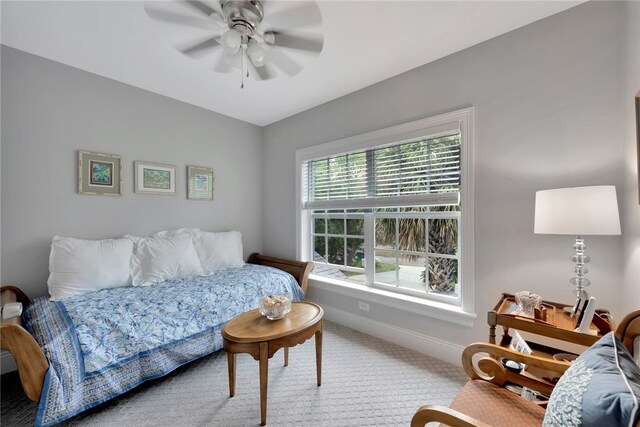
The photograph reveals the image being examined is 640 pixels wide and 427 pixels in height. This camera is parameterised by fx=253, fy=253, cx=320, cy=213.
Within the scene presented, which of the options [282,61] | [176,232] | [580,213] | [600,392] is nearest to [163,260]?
[176,232]

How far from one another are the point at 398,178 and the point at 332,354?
179cm

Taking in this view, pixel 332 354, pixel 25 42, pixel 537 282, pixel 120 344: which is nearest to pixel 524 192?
pixel 537 282

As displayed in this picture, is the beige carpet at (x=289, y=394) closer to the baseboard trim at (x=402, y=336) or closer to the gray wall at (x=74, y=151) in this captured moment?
the baseboard trim at (x=402, y=336)

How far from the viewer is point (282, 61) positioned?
193cm

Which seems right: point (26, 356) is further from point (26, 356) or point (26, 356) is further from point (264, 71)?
point (264, 71)

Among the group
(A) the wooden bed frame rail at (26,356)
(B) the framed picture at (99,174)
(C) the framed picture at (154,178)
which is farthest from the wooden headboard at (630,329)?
(B) the framed picture at (99,174)

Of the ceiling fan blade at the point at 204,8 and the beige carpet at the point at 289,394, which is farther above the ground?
the ceiling fan blade at the point at 204,8

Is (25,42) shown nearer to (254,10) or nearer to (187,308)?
(254,10)

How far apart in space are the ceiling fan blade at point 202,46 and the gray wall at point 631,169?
2460mm

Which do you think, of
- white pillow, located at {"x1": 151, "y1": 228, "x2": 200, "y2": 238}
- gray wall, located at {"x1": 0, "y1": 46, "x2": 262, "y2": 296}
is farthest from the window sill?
gray wall, located at {"x1": 0, "y1": 46, "x2": 262, "y2": 296}

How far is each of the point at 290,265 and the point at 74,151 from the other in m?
2.47

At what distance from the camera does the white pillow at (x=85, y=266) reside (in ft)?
6.86

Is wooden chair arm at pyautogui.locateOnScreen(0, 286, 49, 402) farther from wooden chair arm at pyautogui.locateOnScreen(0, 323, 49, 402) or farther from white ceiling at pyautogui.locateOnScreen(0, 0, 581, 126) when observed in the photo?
white ceiling at pyautogui.locateOnScreen(0, 0, 581, 126)

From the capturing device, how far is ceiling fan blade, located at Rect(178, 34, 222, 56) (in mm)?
1788
